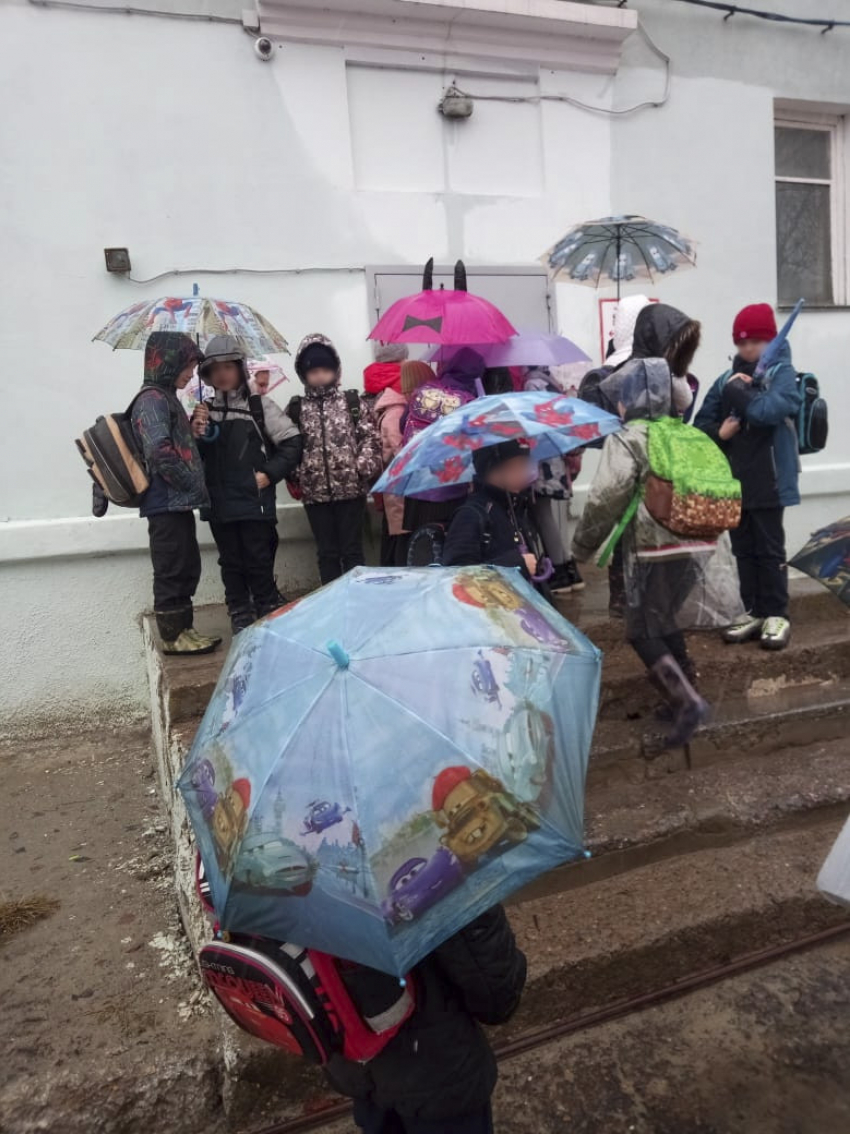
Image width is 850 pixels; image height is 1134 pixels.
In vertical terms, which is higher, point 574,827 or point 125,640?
point 574,827

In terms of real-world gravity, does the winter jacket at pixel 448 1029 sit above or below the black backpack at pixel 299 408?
below

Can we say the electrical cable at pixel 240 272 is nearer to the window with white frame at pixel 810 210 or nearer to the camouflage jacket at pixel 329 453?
the camouflage jacket at pixel 329 453

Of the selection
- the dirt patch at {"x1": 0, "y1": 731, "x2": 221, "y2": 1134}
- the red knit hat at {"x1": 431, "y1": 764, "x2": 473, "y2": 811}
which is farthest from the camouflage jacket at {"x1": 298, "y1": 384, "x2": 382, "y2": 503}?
the red knit hat at {"x1": 431, "y1": 764, "x2": 473, "y2": 811}

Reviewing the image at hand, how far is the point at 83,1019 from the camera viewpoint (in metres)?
2.69

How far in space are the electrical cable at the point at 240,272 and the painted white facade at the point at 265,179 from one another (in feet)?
0.08

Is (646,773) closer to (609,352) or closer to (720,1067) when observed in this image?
(720,1067)

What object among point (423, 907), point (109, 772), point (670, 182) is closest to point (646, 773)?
point (423, 907)

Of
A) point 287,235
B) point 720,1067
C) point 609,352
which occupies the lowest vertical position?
point 720,1067

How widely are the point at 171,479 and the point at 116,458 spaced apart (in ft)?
0.89

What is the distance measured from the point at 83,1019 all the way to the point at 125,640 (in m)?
2.68

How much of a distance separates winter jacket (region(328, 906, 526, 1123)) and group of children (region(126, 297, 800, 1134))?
1.60 meters

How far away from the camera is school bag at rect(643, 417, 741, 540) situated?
10.7 feet

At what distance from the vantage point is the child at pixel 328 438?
4.51 metres

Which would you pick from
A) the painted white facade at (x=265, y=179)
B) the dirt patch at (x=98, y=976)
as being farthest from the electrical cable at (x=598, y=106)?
the dirt patch at (x=98, y=976)
